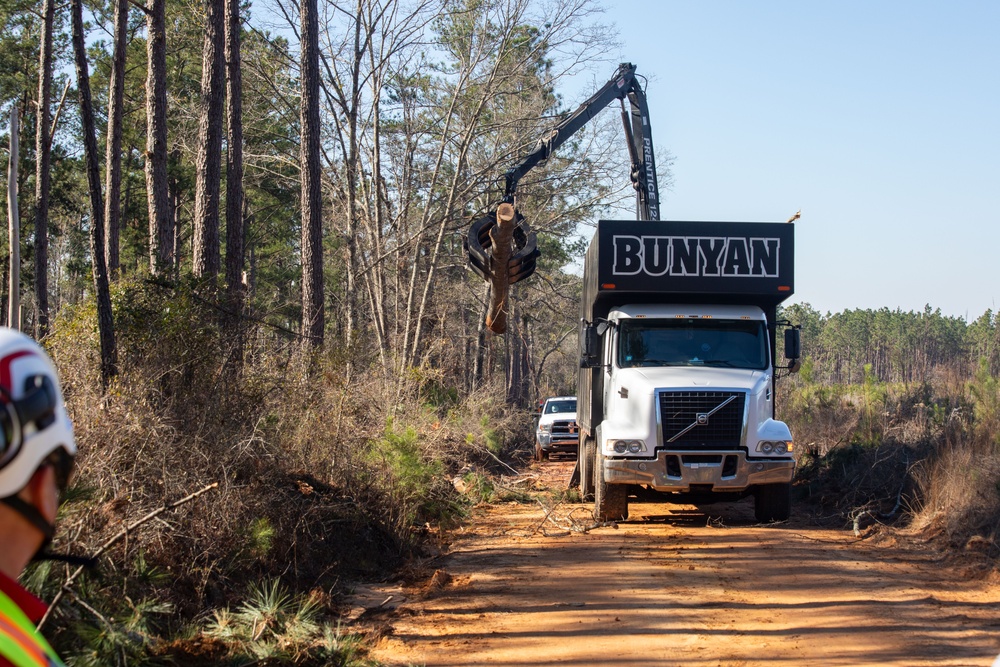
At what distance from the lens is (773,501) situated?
508 inches

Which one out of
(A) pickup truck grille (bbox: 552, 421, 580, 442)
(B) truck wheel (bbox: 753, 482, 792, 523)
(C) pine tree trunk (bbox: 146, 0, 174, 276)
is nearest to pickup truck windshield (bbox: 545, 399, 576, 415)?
(A) pickup truck grille (bbox: 552, 421, 580, 442)

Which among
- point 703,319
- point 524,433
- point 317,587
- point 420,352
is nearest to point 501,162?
point 420,352

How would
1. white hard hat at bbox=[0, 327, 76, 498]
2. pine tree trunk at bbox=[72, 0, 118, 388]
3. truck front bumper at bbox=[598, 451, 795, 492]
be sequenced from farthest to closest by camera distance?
truck front bumper at bbox=[598, 451, 795, 492] < pine tree trunk at bbox=[72, 0, 118, 388] < white hard hat at bbox=[0, 327, 76, 498]

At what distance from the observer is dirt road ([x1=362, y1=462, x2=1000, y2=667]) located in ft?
22.8

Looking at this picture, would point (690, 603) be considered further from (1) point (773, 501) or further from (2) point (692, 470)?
(1) point (773, 501)

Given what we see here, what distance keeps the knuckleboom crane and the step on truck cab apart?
1217mm

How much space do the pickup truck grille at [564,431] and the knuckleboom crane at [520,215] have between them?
9124 mm

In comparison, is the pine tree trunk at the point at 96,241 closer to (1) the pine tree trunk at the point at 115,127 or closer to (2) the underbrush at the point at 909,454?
(2) the underbrush at the point at 909,454

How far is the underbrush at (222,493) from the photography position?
6277 millimetres

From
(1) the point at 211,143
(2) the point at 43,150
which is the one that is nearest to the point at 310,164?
(1) the point at 211,143

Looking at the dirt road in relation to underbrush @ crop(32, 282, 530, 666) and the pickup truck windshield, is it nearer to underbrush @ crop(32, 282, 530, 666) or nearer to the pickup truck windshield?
underbrush @ crop(32, 282, 530, 666)

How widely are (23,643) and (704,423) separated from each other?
37.3ft

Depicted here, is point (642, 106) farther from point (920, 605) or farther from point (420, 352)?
point (420, 352)

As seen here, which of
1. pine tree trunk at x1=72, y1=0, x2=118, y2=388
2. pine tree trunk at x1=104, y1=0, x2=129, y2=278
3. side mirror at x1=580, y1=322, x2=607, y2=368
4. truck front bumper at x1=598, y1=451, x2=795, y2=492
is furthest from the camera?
pine tree trunk at x1=104, y1=0, x2=129, y2=278
